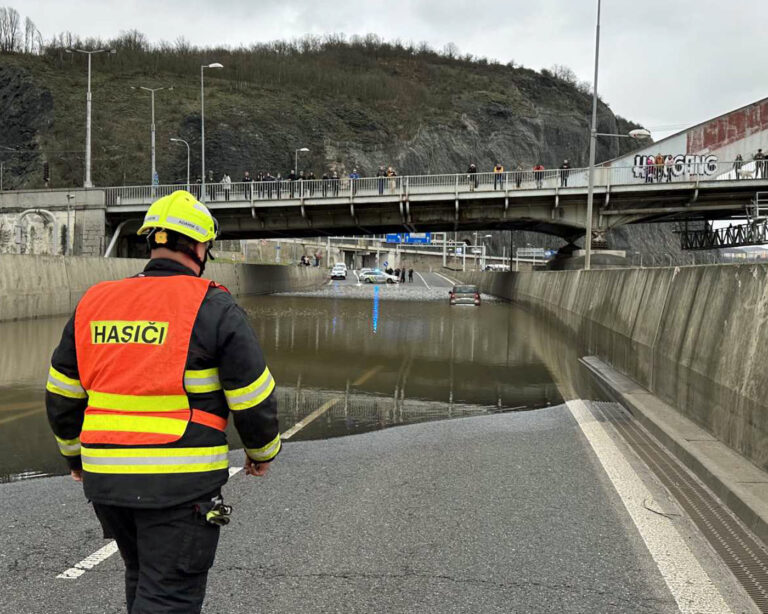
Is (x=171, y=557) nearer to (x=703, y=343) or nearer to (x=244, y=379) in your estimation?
(x=244, y=379)

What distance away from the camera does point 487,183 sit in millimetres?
41625

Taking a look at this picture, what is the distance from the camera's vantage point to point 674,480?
5.79 metres

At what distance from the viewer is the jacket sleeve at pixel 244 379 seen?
2645 millimetres

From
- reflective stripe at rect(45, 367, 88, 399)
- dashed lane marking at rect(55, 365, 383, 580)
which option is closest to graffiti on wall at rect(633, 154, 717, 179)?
dashed lane marking at rect(55, 365, 383, 580)

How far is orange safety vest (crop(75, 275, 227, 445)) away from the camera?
2562mm

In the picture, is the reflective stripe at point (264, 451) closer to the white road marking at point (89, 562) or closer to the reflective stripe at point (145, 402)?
the reflective stripe at point (145, 402)

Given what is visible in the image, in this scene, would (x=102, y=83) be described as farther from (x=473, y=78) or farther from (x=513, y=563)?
(x=513, y=563)

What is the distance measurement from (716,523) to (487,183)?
38.0 m

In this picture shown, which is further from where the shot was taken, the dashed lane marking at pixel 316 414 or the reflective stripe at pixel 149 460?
the dashed lane marking at pixel 316 414

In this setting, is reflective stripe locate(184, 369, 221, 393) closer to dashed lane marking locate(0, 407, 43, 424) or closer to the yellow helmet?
the yellow helmet

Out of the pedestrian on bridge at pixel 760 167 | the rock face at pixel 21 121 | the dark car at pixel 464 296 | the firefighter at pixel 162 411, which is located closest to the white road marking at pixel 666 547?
the firefighter at pixel 162 411

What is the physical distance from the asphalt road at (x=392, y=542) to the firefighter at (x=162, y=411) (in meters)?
1.08

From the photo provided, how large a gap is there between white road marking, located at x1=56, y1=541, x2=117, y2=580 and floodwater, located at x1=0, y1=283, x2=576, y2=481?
209cm

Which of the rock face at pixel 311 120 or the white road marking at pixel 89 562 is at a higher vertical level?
the rock face at pixel 311 120
